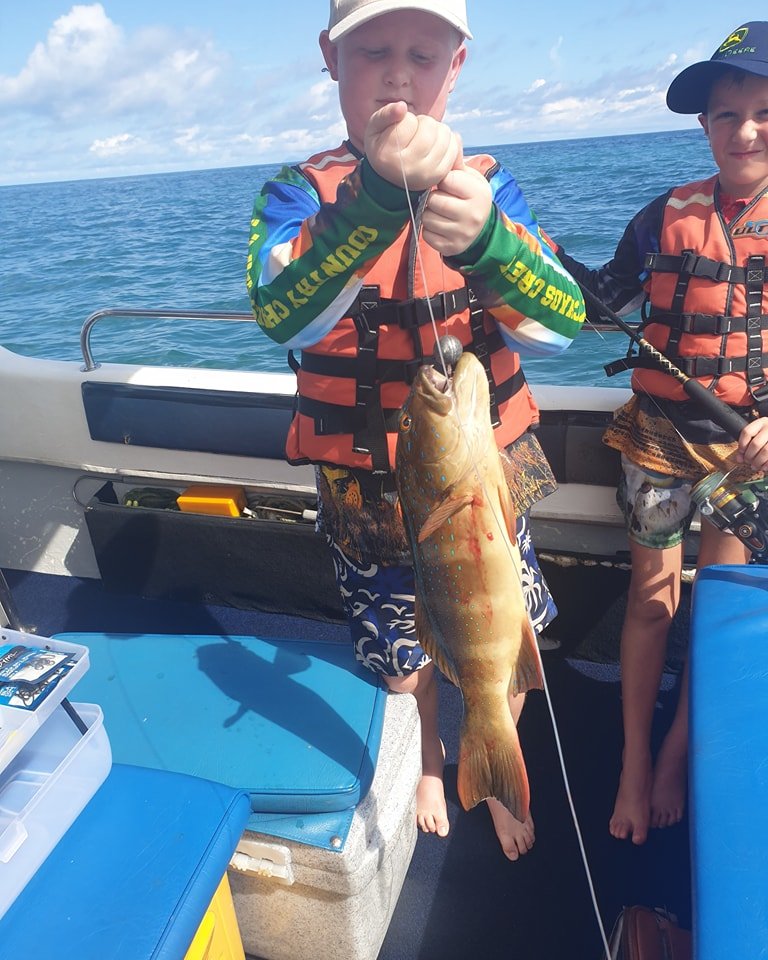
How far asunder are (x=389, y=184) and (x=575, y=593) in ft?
9.28

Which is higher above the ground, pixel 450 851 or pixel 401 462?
pixel 401 462

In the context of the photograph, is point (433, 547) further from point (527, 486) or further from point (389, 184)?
point (389, 184)

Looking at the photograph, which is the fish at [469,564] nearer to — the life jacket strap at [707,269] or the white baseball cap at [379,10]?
the white baseball cap at [379,10]

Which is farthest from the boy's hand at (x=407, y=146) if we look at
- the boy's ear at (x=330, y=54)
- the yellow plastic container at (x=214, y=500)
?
the yellow plastic container at (x=214, y=500)

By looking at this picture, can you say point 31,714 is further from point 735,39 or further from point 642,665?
point 735,39

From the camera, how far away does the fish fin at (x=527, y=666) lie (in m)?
1.80

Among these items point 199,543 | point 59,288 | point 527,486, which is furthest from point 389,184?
point 59,288

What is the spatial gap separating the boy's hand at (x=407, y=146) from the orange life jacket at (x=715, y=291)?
1640mm

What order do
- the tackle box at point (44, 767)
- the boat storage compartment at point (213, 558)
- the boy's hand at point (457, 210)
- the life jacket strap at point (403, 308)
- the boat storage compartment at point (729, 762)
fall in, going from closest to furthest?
the boat storage compartment at point (729, 762) → the boy's hand at point (457, 210) → the tackle box at point (44, 767) → the life jacket strap at point (403, 308) → the boat storage compartment at point (213, 558)

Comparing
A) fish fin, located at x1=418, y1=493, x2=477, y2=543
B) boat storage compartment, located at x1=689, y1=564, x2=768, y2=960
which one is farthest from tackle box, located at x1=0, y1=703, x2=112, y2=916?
boat storage compartment, located at x1=689, y1=564, x2=768, y2=960

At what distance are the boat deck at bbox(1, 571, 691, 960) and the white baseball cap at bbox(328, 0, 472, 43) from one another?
2946 millimetres

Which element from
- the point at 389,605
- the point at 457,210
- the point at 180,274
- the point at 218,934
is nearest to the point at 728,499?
the point at 389,605

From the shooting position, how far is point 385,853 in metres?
2.39

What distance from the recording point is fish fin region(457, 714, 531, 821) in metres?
1.86
